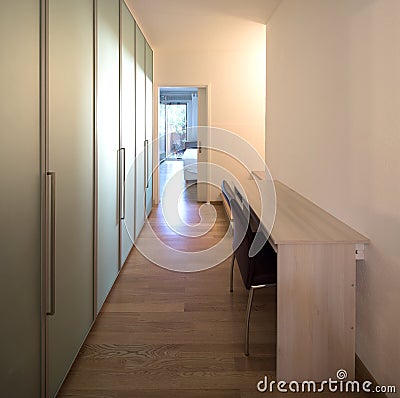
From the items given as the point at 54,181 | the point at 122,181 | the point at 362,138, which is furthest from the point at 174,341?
the point at 122,181

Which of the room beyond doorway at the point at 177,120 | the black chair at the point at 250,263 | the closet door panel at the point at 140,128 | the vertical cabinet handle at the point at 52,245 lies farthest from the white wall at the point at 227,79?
the room beyond doorway at the point at 177,120

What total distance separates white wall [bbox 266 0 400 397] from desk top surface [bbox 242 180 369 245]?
6 centimetres

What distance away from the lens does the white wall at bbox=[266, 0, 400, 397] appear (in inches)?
80.4

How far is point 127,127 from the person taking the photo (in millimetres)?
4500

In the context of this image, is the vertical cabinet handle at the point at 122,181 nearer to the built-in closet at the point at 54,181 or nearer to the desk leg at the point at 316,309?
the built-in closet at the point at 54,181

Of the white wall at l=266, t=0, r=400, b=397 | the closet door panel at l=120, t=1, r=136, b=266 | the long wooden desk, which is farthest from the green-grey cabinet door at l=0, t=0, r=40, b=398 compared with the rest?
the closet door panel at l=120, t=1, r=136, b=266

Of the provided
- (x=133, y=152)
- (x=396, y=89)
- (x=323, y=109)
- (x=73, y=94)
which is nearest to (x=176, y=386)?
(x=73, y=94)

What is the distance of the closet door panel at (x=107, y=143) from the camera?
124 inches

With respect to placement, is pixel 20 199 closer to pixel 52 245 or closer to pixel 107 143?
pixel 52 245

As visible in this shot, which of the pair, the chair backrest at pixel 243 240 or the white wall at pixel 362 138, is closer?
the white wall at pixel 362 138

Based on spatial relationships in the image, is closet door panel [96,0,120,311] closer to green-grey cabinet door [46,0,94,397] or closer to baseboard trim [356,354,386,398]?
green-grey cabinet door [46,0,94,397]

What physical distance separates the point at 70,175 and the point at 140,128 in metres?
3.29

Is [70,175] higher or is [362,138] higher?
[362,138]

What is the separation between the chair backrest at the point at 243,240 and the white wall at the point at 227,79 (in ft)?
14.9
